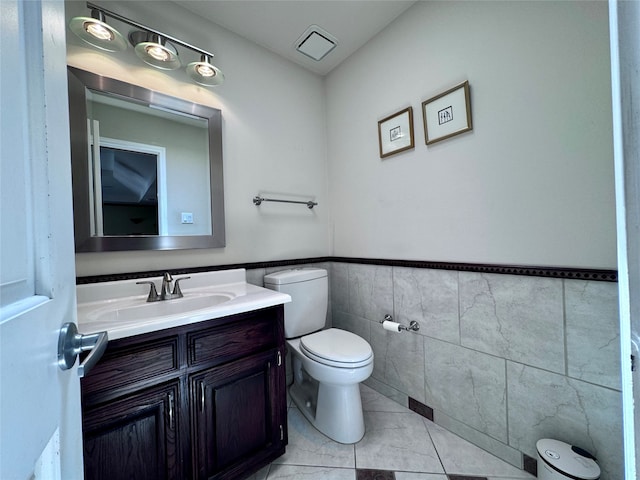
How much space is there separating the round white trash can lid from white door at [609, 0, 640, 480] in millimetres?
832

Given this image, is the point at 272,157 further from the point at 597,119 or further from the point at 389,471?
the point at 389,471

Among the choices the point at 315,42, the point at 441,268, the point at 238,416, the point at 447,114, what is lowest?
the point at 238,416

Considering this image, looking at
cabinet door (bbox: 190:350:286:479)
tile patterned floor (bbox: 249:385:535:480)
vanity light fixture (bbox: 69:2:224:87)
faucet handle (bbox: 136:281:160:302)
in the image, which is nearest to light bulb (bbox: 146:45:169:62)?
vanity light fixture (bbox: 69:2:224:87)

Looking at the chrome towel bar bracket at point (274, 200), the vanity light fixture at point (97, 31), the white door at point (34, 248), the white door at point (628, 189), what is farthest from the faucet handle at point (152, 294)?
the white door at point (628, 189)

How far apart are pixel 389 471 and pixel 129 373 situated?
122cm

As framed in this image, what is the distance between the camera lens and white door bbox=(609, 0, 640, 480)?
1.26 feet

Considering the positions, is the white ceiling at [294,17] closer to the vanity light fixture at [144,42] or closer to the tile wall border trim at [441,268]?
Result: the vanity light fixture at [144,42]

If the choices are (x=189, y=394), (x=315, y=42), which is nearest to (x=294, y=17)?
(x=315, y=42)

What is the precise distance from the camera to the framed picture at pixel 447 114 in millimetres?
1359

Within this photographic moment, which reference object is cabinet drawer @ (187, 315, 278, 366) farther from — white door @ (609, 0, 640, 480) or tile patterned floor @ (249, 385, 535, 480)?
white door @ (609, 0, 640, 480)

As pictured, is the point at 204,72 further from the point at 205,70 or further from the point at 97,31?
the point at 97,31

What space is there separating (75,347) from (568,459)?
1.62m

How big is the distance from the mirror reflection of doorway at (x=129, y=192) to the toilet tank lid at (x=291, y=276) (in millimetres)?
710

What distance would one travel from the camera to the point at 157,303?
1.28 m
